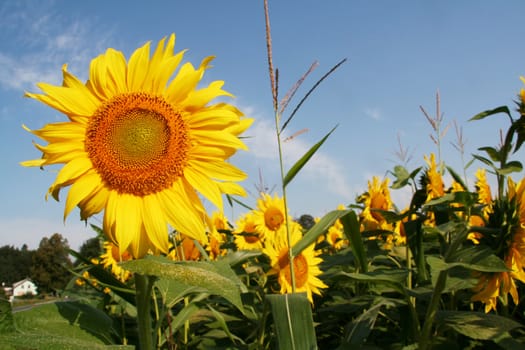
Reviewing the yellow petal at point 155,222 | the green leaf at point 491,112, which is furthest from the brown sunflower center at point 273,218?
the yellow petal at point 155,222

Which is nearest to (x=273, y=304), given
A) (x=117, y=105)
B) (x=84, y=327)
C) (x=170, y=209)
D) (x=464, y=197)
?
(x=170, y=209)

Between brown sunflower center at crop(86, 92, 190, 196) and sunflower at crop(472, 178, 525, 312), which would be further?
sunflower at crop(472, 178, 525, 312)

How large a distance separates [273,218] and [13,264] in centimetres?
8897

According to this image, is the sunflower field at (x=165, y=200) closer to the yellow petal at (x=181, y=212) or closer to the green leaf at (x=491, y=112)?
the yellow petal at (x=181, y=212)

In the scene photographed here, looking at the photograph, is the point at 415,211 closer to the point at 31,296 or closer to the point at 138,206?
the point at 138,206

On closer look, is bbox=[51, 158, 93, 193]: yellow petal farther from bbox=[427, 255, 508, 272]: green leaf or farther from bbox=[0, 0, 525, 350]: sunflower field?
bbox=[427, 255, 508, 272]: green leaf

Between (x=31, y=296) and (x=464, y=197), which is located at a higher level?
(x=464, y=197)

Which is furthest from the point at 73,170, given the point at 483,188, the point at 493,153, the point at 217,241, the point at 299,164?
the point at 483,188

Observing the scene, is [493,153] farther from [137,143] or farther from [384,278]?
[137,143]

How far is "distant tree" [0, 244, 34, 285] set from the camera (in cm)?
7481

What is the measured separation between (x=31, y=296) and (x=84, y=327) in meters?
71.9

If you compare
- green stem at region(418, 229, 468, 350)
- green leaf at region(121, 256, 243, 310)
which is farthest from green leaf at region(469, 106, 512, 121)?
green leaf at region(121, 256, 243, 310)

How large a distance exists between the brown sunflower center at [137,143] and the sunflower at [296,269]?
127 cm

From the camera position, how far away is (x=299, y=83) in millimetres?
2014
